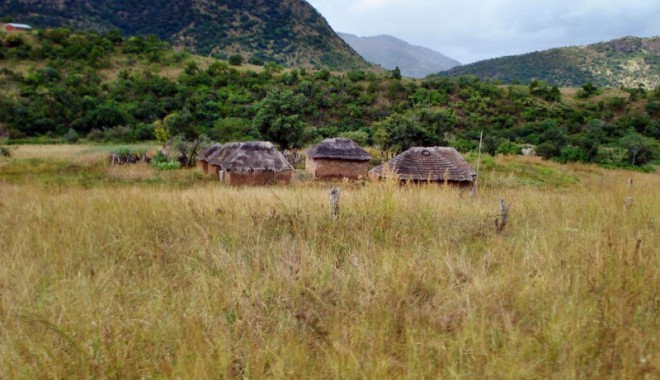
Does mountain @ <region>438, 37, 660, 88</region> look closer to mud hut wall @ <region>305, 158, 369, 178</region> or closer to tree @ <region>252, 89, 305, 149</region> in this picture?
tree @ <region>252, 89, 305, 149</region>

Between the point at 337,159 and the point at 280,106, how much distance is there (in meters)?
9.42

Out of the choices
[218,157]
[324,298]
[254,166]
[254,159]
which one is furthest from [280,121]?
[324,298]

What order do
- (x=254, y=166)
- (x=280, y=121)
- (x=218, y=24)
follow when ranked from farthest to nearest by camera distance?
(x=218, y=24) < (x=280, y=121) < (x=254, y=166)

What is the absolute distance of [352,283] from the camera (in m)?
2.42

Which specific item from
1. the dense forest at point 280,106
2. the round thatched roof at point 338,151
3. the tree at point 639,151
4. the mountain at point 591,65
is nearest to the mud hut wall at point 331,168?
the round thatched roof at point 338,151

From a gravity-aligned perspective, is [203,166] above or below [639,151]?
below

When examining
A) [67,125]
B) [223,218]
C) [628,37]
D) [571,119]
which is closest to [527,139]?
[571,119]

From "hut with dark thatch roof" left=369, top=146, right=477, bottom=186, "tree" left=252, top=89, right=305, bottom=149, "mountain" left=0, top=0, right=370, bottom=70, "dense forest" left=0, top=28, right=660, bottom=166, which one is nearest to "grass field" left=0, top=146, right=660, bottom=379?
"hut with dark thatch roof" left=369, top=146, right=477, bottom=186

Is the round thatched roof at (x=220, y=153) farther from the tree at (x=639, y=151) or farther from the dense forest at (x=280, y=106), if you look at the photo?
the tree at (x=639, y=151)

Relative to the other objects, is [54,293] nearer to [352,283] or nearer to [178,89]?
[352,283]

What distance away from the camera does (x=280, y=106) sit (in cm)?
3297

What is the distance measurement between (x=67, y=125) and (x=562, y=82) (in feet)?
Result: 287

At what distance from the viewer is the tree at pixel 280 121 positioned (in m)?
32.3

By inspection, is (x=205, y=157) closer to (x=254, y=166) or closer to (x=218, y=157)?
(x=218, y=157)
